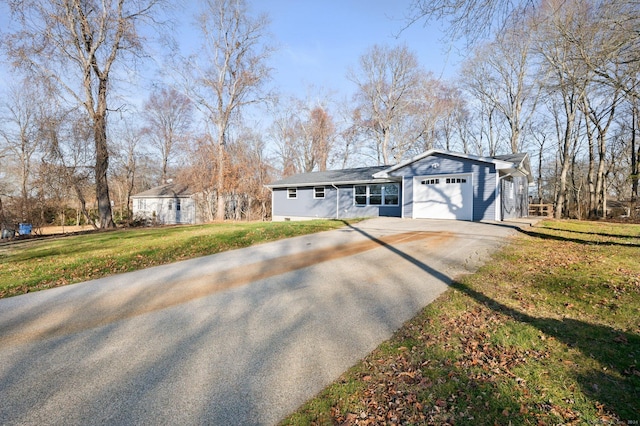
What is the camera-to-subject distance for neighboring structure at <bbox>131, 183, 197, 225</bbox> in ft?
95.1

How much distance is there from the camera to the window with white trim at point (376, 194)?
1789 cm

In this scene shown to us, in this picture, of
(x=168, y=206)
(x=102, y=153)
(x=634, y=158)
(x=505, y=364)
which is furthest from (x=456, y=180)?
(x=168, y=206)

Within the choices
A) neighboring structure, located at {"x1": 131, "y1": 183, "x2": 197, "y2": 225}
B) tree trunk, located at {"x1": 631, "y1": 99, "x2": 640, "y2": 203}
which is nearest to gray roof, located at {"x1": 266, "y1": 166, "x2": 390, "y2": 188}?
neighboring structure, located at {"x1": 131, "y1": 183, "x2": 197, "y2": 225}

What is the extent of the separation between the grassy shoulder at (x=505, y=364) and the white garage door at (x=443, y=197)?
412 inches

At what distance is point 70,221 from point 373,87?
29682 millimetres

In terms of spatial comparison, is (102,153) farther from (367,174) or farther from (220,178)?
(367,174)

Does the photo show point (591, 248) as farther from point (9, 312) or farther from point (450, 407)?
point (9, 312)

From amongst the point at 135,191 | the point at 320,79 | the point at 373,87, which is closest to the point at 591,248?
the point at 373,87

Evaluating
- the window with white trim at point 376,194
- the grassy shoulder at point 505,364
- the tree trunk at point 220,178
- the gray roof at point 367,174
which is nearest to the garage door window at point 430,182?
the gray roof at point 367,174

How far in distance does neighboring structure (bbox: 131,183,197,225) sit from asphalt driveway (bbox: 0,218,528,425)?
79.7ft

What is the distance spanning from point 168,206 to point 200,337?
3016 centimetres

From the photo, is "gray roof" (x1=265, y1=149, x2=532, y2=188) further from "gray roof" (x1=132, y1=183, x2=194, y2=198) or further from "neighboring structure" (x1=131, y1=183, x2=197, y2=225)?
"gray roof" (x1=132, y1=183, x2=194, y2=198)

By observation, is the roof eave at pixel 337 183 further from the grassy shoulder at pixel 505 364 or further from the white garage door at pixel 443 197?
the grassy shoulder at pixel 505 364

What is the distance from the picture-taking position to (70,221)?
2800 centimetres
